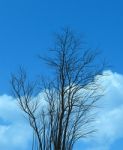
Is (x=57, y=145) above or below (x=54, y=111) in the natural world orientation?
below

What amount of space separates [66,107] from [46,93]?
2.82ft

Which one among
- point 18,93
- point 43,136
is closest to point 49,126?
point 43,136

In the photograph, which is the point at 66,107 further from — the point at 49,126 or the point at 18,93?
the point at 18,93

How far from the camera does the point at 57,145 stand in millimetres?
12078

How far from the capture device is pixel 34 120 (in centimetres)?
1247

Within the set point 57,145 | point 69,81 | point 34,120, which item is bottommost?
point 57,145

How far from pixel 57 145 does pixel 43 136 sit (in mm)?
513

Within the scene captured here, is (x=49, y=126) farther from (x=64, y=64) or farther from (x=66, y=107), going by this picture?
(x=64, y=64)

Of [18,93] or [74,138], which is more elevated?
[18,93]

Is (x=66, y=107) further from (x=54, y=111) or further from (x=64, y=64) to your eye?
(x=64, y=64)

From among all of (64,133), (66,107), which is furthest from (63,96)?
(64,133)

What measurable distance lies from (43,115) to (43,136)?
0.63m

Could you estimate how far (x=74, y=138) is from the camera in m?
12.4

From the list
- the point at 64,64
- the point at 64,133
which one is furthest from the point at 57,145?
the point at 64,64
